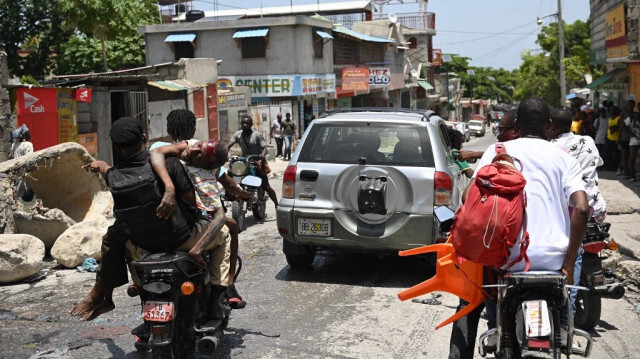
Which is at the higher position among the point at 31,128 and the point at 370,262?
the point at 31,128

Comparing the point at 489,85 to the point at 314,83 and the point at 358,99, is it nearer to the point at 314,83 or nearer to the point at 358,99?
the point at 358,99

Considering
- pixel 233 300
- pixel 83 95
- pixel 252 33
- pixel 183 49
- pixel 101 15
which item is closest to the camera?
pixel 233 300

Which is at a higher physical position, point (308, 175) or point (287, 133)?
point (287, 133)

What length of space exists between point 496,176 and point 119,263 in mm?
2656

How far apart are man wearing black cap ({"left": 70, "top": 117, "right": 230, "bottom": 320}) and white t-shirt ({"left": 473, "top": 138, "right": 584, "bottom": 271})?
6.35 ft

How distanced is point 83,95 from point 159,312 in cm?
1350

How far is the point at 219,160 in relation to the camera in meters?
5.11

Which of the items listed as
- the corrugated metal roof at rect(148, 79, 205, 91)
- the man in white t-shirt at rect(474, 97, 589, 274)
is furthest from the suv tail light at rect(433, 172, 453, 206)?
the corrugated metal roof at rect(148, 79, 205, 91)

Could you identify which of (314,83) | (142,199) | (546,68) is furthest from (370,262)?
(546,68)

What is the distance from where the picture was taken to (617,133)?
1739 cm

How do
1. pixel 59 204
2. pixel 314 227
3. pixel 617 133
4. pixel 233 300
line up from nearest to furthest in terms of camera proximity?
pixel 233 300, pixel 314 227, pixel 59 204, pixel 617 133

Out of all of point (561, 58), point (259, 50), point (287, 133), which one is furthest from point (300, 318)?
point (561, 58)

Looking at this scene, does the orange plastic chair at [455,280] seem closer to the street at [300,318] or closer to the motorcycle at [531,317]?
the motorcycle at [531,317]

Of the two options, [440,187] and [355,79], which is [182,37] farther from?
[440,187]
